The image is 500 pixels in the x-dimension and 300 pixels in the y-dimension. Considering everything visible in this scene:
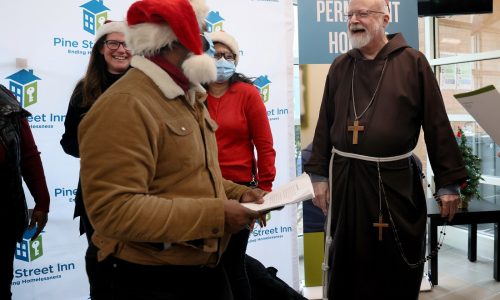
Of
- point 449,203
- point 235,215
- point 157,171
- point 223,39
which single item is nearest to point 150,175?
point 157,171

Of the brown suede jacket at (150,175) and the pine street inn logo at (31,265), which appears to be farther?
the pine street inn logo at (31,265)

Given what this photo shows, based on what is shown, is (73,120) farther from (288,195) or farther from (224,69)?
(288,195)

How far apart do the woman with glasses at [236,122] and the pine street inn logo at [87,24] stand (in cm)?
98

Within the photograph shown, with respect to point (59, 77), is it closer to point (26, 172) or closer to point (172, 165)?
point (26, 172)

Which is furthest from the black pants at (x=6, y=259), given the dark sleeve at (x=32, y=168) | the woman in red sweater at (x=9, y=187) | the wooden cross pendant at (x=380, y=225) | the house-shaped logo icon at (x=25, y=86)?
the wooden cross pendant at (x=380, y=225)

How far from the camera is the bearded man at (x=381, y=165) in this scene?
2.18 metres

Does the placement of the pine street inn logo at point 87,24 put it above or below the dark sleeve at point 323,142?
above

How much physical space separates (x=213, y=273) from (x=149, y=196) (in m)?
0.40

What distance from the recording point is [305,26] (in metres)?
3.23

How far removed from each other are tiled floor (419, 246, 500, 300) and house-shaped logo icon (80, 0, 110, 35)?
9.70 feet

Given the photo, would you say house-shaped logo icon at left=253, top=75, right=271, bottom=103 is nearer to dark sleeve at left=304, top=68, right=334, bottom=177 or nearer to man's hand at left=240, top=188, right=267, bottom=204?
dark sleeve at left=304, top=68, right=334, bottom=177

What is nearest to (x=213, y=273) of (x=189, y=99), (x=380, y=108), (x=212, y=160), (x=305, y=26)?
(x=212, y=160)

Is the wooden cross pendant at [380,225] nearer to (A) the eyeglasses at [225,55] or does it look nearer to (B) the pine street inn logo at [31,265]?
(A) the eyeglasses at [225,55]

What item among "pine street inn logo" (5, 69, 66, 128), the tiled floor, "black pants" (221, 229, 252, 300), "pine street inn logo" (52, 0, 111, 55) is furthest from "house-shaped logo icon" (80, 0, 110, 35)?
the tiled floor
